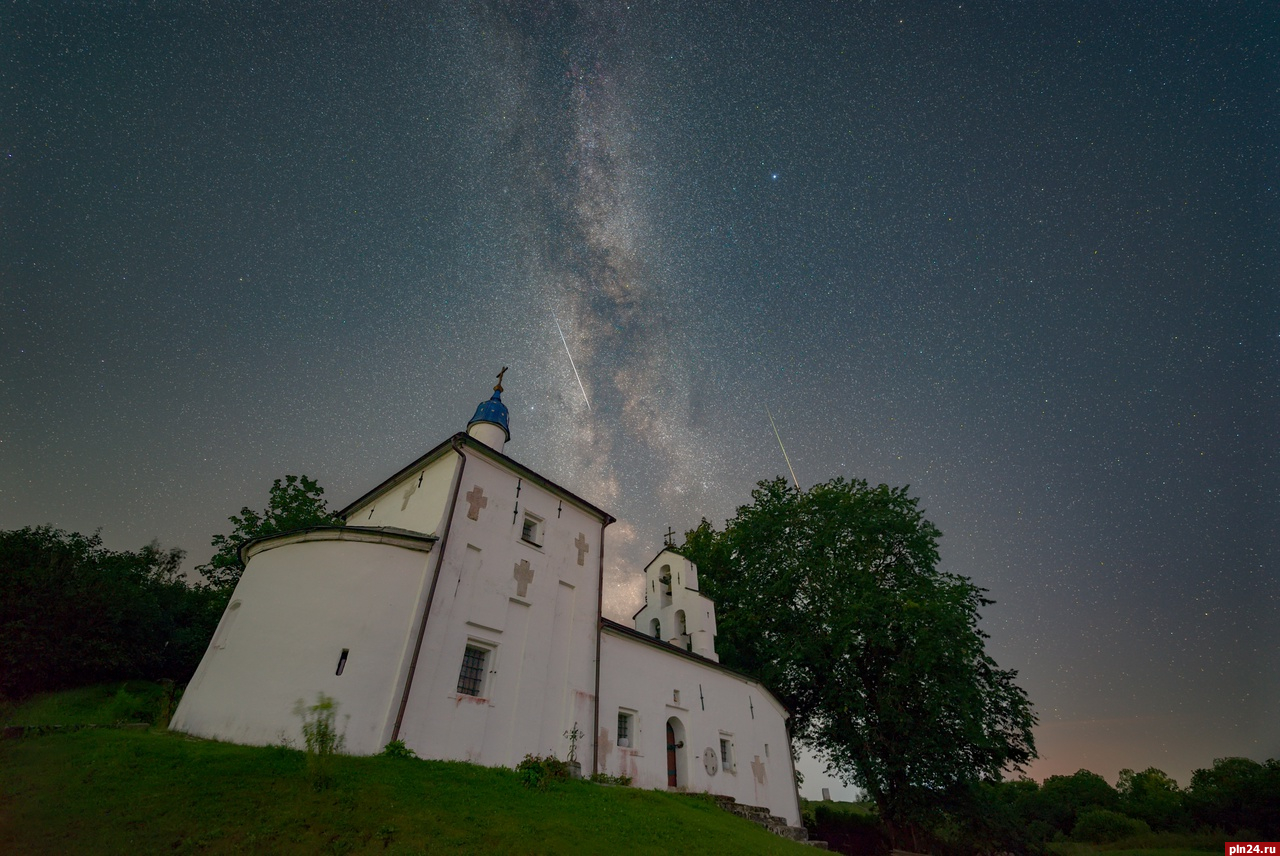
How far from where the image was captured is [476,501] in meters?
16.6

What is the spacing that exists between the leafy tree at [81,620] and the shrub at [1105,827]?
67232mm

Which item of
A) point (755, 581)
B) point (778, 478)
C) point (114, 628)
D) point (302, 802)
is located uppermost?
point (778, 478)

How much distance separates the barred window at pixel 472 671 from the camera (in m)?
14.6

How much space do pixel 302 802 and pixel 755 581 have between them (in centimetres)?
2578

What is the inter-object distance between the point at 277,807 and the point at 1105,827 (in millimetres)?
64150

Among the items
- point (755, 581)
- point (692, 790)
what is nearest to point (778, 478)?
point (755, 581)

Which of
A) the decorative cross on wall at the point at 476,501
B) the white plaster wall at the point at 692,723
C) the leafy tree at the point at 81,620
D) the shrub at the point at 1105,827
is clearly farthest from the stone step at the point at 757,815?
the shrub at the point at 1105,827

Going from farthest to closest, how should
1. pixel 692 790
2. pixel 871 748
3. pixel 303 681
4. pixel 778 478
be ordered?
1. pixel 778 478
2. pixel 871 748
3. pixel 692 790
4. pixel 303 681

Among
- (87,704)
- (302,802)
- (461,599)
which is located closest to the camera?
(302,802)

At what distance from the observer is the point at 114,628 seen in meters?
29.3

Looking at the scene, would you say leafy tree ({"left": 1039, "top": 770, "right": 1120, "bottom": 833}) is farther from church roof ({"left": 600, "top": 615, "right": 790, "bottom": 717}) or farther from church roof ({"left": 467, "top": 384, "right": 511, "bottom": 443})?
church roof ({"left": 467, "top": 384, "right": 511, "bottom": 443})

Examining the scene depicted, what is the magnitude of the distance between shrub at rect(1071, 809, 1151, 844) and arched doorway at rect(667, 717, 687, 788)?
1790 inches

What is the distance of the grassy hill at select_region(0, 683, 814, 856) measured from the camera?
7117 millimetres

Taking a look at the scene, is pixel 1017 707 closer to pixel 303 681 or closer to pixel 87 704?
pixel 303 681
